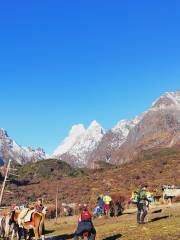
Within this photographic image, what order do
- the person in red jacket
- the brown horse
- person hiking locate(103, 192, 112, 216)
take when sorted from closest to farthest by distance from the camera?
the person in red jacket
the brown horse
person hiking locate(103, 192, 112, 216)

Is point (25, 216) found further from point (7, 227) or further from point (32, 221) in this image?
point (7, 227)

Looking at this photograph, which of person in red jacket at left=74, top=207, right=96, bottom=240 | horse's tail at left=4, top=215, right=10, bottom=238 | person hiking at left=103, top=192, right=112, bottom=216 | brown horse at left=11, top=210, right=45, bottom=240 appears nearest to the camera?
person in red jacket at left=74, top=207, right=96, bottom=240

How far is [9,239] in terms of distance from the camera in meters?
25.9

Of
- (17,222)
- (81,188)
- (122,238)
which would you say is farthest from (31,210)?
(81,188)

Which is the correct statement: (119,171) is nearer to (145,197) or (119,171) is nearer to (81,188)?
(81,188)

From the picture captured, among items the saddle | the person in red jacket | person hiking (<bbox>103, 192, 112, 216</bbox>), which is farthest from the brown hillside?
the person in red jacket

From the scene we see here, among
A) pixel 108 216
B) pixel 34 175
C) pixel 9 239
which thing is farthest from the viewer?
pixel 34 175

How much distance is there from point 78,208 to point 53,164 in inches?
5434

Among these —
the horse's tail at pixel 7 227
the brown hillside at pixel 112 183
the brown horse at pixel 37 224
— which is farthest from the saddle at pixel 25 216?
the brown hillside at pixel 112 183

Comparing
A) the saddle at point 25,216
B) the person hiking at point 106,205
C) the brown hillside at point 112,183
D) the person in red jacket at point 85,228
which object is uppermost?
the brown hillside at point 112,183

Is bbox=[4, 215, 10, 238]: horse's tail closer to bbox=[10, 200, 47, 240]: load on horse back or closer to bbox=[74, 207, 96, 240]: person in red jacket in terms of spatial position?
bbox=[10, 200, 47, 240]: load on horse back

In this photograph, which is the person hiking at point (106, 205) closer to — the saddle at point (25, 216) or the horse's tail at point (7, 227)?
the horse's tail at point (7, 227)

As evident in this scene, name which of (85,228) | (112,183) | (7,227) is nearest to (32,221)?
(85,228)

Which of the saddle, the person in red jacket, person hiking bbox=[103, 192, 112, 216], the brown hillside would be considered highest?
the brown hillside
